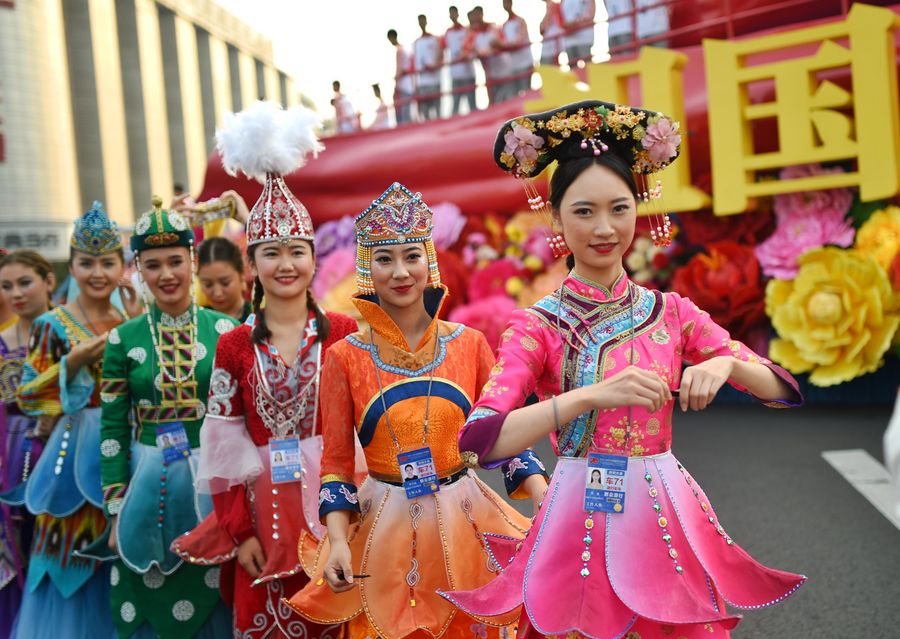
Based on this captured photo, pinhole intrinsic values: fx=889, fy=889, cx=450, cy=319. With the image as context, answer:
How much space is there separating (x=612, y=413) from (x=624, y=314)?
8.5 inches

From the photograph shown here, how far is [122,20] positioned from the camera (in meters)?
24.0

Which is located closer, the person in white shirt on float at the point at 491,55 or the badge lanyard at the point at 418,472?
the badge lanyard at the point at 418,472

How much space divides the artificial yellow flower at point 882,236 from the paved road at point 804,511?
49.5 inches

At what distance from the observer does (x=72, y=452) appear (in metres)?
3.62

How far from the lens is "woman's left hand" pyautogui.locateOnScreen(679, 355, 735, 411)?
63.3 inches

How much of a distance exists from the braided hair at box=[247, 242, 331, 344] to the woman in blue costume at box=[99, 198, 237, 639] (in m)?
0.45

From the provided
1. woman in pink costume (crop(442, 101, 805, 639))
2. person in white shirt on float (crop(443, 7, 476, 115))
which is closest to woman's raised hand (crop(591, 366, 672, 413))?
woman in pink costume (crop(442, 101, 805, 639))

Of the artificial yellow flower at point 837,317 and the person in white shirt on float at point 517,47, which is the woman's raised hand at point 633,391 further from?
the person in white shirt on float at point 517,47

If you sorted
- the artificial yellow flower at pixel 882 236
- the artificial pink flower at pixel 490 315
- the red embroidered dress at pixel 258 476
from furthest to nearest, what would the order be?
1. the artificial pink flower at pixel 490 315
2. the artificial yellow flower at pixel 882 236
3. the red embroidered dress at pixel 258 476

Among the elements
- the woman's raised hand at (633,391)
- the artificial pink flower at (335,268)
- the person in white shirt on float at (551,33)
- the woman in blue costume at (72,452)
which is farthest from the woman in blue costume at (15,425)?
the person in white shirt on float at (551,33)

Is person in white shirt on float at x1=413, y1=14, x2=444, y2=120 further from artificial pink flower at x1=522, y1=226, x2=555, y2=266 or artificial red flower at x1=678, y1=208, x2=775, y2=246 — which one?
artificial red flower at x1=678, y1=208, x2=775, y2=246

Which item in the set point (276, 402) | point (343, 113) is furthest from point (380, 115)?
point (276, 402)

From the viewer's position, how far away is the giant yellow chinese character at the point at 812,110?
653cm

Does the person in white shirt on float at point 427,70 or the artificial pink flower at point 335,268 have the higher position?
the person in white shirt on float at point 427,70
